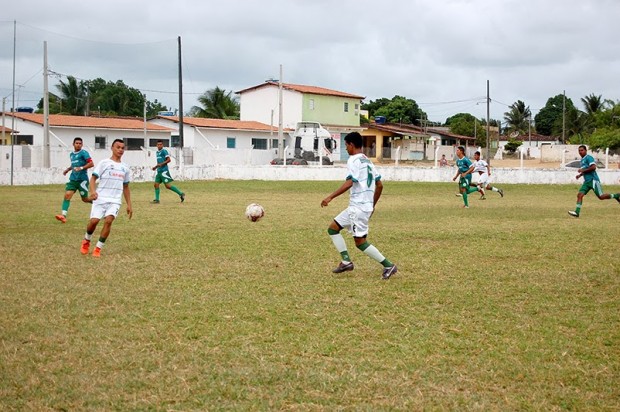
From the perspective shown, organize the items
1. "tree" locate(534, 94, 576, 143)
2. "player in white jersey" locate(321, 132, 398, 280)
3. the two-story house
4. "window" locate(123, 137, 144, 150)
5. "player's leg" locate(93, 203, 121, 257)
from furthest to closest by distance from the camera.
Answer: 1. "tree" locate(534, 94, 576, 143)
2. the two-story house
3. "window" locate(123, 137, 144, 150)
4. "player's leg" locate(93, 203, 121, 257)
5. "player in white jersey" locate(321, 132, 398, 280)

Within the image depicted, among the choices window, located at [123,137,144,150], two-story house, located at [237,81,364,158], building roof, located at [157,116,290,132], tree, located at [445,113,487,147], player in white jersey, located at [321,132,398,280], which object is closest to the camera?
player in white jersey, located at [321,132,398,280]

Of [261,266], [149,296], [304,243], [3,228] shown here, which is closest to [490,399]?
[149,296]

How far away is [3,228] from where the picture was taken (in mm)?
15781

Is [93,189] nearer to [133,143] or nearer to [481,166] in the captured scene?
[481,166]

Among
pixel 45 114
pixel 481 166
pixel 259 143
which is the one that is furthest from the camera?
pixel 259 143

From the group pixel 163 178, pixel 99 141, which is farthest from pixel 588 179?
pixel 99 141

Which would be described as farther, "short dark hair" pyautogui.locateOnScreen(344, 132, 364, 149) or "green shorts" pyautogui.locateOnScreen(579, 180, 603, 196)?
"green shorts" pyautogui.locateOnScreen(579, 180, 603, 196)

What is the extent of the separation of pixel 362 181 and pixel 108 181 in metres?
4.50

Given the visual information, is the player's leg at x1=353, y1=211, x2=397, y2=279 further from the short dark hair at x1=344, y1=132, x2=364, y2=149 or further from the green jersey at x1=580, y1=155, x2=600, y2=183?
the green jersey at x1=580, y1=155, x2=600, y2=183

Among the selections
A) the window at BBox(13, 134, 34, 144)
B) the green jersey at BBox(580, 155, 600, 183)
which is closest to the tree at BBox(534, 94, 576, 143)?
the window at BBox(13, 134, 34, 144)

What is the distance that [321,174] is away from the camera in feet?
136

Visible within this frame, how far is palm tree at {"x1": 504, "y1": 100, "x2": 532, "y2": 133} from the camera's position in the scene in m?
106

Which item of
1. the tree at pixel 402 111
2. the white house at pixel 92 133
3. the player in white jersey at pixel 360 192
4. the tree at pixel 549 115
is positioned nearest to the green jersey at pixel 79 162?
the player in white jersey at pixel 360 192

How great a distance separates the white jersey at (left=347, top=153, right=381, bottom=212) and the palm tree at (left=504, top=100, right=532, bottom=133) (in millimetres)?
100580
